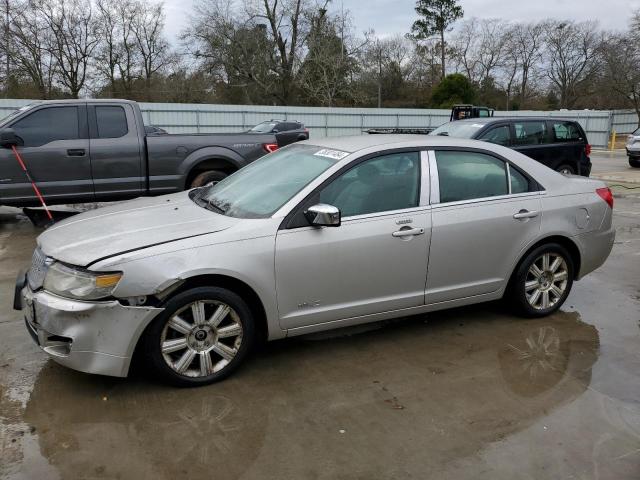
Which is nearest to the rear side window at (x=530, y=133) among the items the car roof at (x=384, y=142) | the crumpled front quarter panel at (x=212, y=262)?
the car roof at (x=384, y=142)

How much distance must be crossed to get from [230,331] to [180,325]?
1.08 feet

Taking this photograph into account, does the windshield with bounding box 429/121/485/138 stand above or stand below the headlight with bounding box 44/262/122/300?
above

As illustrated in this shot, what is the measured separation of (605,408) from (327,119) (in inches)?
1057

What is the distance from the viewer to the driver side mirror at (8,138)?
7.17 meters

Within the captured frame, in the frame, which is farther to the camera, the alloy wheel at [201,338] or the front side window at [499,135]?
the front side window at [499,135]

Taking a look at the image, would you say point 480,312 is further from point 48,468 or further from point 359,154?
point 48,468

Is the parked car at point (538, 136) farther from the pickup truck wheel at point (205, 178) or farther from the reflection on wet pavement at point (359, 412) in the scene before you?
the reflection on wet pavement at point (359, 412)

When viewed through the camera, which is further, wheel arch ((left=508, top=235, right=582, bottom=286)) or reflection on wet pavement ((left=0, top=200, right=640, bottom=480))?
wheel arch ((left=508, top=235, right=582, bottom=286))

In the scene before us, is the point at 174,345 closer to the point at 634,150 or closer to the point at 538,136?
the point at 538,136

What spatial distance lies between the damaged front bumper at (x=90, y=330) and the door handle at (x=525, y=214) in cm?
290

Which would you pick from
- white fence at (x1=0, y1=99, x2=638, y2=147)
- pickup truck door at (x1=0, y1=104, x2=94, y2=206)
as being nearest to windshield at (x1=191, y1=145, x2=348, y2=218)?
pickup truck door at (x1=0, y1=104, x2=94, y2=206)

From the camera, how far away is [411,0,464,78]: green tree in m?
57.4

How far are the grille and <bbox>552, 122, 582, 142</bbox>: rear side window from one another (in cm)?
1082

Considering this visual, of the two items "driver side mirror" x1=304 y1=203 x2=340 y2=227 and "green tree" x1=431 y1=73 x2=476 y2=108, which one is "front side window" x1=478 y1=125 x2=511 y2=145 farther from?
"green tree" x1=431 y1=73 x2=476 y2=108
